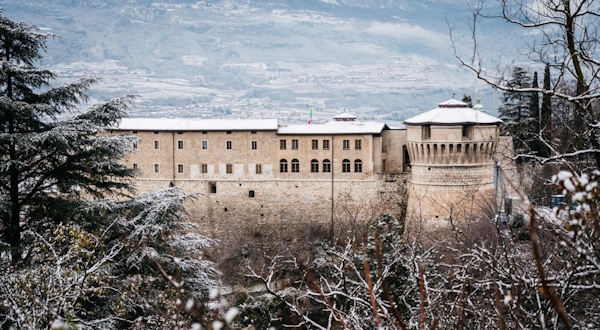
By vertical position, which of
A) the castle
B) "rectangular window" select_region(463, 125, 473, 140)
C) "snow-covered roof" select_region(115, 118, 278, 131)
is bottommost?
the castle

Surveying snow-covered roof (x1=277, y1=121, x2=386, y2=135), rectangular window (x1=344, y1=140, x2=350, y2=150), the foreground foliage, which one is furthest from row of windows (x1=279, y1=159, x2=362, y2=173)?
the foreground foliage

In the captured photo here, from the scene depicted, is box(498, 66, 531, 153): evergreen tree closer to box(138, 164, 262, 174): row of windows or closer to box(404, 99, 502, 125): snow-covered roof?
box(404, 99, 502, 125): snow-covered roof

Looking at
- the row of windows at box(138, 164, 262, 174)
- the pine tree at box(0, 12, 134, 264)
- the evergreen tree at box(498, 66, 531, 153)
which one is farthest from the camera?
the evergreen tree at box(498, 66, 531, 153)

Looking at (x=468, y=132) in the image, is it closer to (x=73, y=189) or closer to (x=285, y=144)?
(x=285, y=144)

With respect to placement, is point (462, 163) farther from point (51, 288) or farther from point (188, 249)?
point (51, 288)

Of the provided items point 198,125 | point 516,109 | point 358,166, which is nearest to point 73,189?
point 358,166

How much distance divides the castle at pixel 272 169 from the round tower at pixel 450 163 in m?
1.35

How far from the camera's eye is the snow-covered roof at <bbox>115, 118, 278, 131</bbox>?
36656 mm

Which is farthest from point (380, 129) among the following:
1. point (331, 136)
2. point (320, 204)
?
point (320, 204)

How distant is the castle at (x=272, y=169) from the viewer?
3588 centimetres

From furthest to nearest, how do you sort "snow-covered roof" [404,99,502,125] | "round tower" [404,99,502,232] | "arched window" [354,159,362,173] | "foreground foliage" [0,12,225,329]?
"arched window" [354,159,362,173]
"round tower" [404,99,502,232]
"snow-covered roof" [404,99,502,125]
"foreground foliage" [0,12,225,329]

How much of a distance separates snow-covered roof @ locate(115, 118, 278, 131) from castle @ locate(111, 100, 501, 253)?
0.16ft

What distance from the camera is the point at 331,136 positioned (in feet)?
119

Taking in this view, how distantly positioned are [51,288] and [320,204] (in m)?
26.4
